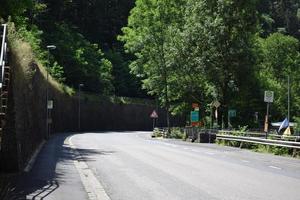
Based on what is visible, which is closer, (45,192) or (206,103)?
(45,192)

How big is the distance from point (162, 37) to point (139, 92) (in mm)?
43402

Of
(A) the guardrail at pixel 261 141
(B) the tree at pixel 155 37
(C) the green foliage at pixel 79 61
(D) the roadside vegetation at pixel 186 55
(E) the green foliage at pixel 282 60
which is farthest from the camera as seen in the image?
(E) the green foliage at pixel 282 60

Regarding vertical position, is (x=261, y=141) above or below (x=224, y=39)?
below

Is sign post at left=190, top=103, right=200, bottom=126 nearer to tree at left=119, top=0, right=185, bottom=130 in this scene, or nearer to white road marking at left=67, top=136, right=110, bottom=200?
tree at left=119, top=0, right=185, bottom=130

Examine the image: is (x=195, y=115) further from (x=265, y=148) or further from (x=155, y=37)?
(x=265, y=148)

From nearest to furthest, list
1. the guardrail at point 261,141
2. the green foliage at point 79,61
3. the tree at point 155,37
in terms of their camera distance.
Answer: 1. the guardrail at point 261,141
2. the tree at point 155,37
3. the green foliage at point 79,61

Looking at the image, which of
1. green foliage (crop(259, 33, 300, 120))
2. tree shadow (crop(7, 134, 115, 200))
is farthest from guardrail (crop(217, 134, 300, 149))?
green foliage (crop(259, 33, 300, 120))

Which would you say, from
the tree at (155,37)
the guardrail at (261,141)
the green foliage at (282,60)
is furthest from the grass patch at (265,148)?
the green foliage at (282,60)

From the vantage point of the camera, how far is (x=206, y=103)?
58.1 meters

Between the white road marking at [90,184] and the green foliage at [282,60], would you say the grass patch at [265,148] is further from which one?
the green foliage at [282,60]

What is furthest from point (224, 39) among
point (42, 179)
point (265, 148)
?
point (42, 179)

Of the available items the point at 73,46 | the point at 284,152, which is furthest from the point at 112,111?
the point at 284,152

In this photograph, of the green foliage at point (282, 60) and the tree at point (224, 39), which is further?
the green foliage at point (282, 60)

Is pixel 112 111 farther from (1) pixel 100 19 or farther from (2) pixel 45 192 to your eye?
(2) pixel 45 192
